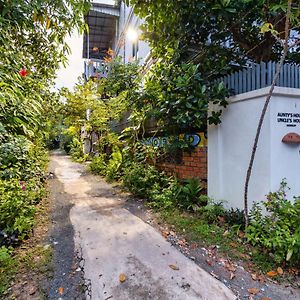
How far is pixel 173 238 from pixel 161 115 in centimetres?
259

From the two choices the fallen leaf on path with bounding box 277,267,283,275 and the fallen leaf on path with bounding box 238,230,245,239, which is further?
the fallen leaf on path with bounding box 238,230,245,239

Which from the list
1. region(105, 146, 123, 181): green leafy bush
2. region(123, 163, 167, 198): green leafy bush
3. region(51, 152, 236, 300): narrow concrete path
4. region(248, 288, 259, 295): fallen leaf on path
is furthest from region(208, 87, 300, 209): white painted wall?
Answer: region(105, 146, 123, 181): green leafy bush

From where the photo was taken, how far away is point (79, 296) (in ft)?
7.45

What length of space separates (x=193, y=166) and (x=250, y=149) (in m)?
1.55

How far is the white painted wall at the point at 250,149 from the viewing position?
11.1 ft

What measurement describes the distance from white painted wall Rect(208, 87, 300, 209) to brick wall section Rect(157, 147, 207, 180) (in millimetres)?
420

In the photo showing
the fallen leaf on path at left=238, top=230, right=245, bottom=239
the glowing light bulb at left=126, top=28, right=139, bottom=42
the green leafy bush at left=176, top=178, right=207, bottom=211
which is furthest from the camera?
the glowing light bulb at left=126, top=28, right=139, bottom=42

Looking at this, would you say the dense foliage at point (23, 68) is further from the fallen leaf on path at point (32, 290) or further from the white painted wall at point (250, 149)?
the white painted wall at point (250, 149)

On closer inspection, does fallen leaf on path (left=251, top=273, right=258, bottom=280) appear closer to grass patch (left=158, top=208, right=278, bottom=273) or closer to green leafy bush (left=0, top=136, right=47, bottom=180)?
grass patch (left=158, top=208, right=278, bottom=273)

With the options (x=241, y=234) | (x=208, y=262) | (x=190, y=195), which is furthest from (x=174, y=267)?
(x=190, y=195)

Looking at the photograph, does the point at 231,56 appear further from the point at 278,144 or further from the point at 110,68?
the point at 110,68

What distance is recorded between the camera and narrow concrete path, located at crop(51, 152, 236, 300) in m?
2.32

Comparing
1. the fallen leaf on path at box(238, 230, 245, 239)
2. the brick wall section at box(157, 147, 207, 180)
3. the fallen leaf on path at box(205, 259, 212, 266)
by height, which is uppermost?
the brick wall section at box(157, 147, 207, 180)

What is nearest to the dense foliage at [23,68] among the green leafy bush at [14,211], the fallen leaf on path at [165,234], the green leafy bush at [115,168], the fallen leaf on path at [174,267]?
the green leafy bush at [14,211]
